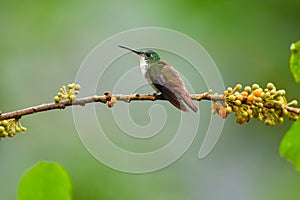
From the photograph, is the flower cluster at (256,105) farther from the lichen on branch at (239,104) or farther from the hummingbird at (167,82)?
the hummingbird at (167,82)

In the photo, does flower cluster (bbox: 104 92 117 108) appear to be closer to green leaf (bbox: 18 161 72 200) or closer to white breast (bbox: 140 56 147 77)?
white breast (bbox: 140 56 147 77)

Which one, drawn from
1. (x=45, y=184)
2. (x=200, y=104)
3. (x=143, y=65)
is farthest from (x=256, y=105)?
(x=200, y=104)

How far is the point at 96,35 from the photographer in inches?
313

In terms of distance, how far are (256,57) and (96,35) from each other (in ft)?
7.26

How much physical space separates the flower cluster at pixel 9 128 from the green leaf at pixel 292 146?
1.12m

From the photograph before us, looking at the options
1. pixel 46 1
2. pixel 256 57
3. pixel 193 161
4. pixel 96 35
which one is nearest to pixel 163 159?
pixel 193 161

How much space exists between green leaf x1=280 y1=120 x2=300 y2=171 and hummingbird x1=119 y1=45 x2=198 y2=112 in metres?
0.97

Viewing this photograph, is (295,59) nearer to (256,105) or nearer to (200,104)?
(256,105)

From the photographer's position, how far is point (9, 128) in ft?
6.04

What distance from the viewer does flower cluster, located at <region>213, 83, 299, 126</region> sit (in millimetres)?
1626

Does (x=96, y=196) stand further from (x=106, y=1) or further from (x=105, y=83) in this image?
(x=106, y=1)

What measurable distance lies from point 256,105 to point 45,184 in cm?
95

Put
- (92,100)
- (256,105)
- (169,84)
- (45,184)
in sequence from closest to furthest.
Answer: (45,184)
(256,105)
(92,100)
(169,84)

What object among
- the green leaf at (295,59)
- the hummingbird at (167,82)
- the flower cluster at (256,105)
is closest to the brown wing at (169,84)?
the hummingbird at (167,82)
